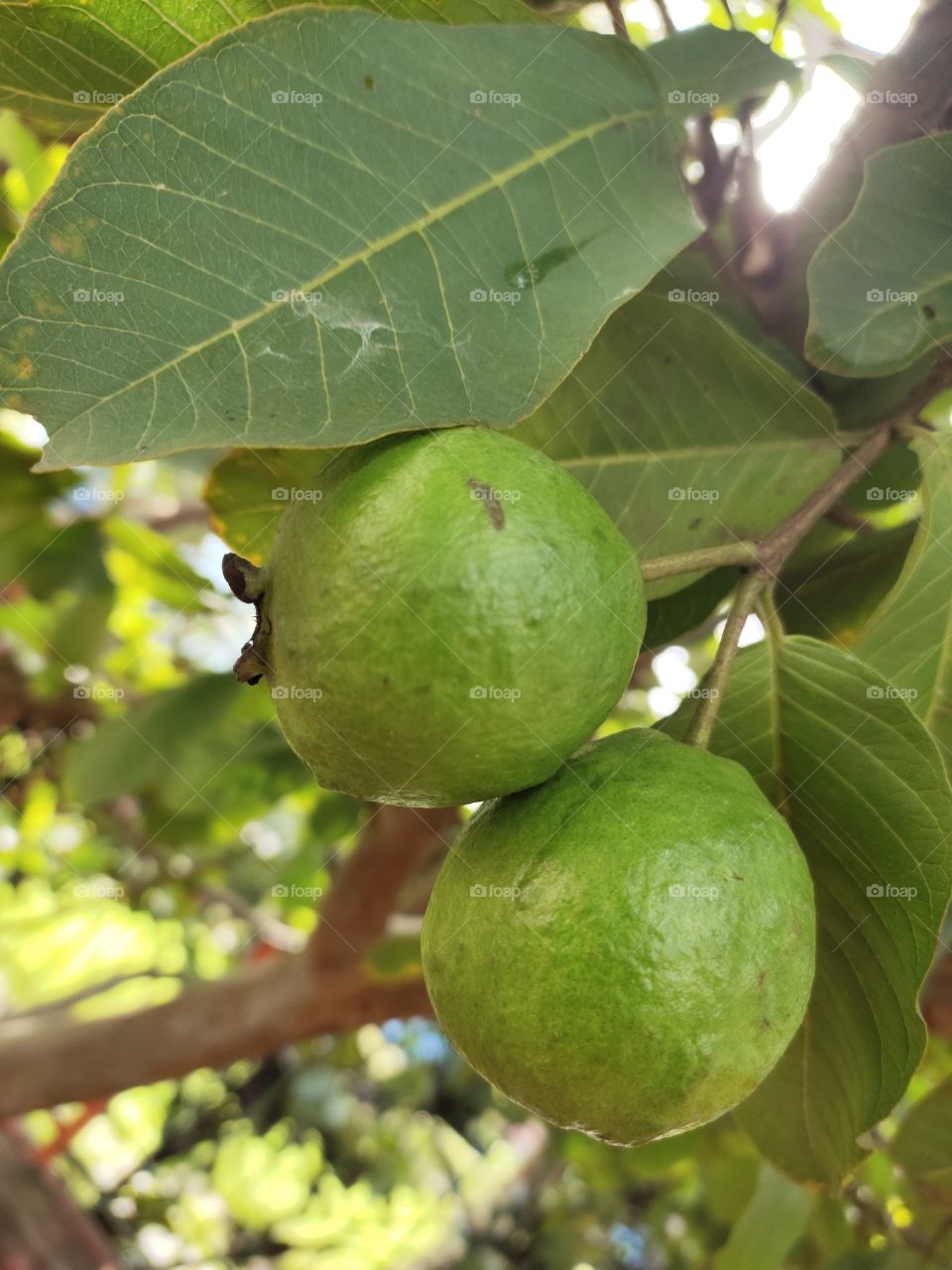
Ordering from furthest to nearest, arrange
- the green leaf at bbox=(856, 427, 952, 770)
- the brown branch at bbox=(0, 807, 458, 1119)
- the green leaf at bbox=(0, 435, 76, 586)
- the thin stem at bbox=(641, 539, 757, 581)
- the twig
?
1. the twig
2. the brown branch at bbox=(0, 807, 458, 1119)
3. the green leaf at bbox=(0, 435, 76, 586)
4. the green leaf at bbox=(856, 427, 952, 770)
5. the thin stem at bbox=(641, 539, 757, 581)

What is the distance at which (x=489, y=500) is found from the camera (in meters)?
0.69

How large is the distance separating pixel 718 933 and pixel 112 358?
53cm

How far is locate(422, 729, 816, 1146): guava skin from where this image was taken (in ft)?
2.30

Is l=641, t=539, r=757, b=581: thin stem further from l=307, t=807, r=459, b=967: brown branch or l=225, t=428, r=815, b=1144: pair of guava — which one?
l=307, t=807, r=459, b=967: brown branch

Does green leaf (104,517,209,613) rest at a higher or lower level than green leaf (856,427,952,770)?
lower

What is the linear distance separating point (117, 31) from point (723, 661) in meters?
0.70

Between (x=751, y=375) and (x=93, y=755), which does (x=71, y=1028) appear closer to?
(x=93, y=755)

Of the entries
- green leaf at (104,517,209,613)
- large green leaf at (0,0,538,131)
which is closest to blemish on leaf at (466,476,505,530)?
large green leaf at (0,0,538,131)

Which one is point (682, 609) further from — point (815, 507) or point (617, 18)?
point (617, 18)

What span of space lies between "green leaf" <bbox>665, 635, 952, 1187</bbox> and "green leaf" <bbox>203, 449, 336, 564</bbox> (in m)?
0.42

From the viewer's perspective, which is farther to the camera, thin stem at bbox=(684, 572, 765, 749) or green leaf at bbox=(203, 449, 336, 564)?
green leaf at bbox=(203, 449, 336, 564)

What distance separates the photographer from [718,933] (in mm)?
716

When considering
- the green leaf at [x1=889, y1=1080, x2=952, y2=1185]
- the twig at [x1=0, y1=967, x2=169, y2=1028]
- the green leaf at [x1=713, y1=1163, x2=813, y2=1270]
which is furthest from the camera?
the twig at [x1=0, y1=967, x2=169, y2=1028]

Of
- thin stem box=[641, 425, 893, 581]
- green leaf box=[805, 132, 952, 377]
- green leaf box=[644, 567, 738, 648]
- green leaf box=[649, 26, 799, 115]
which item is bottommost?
Answer: green leaf box=[644, 567, 738, 648]
